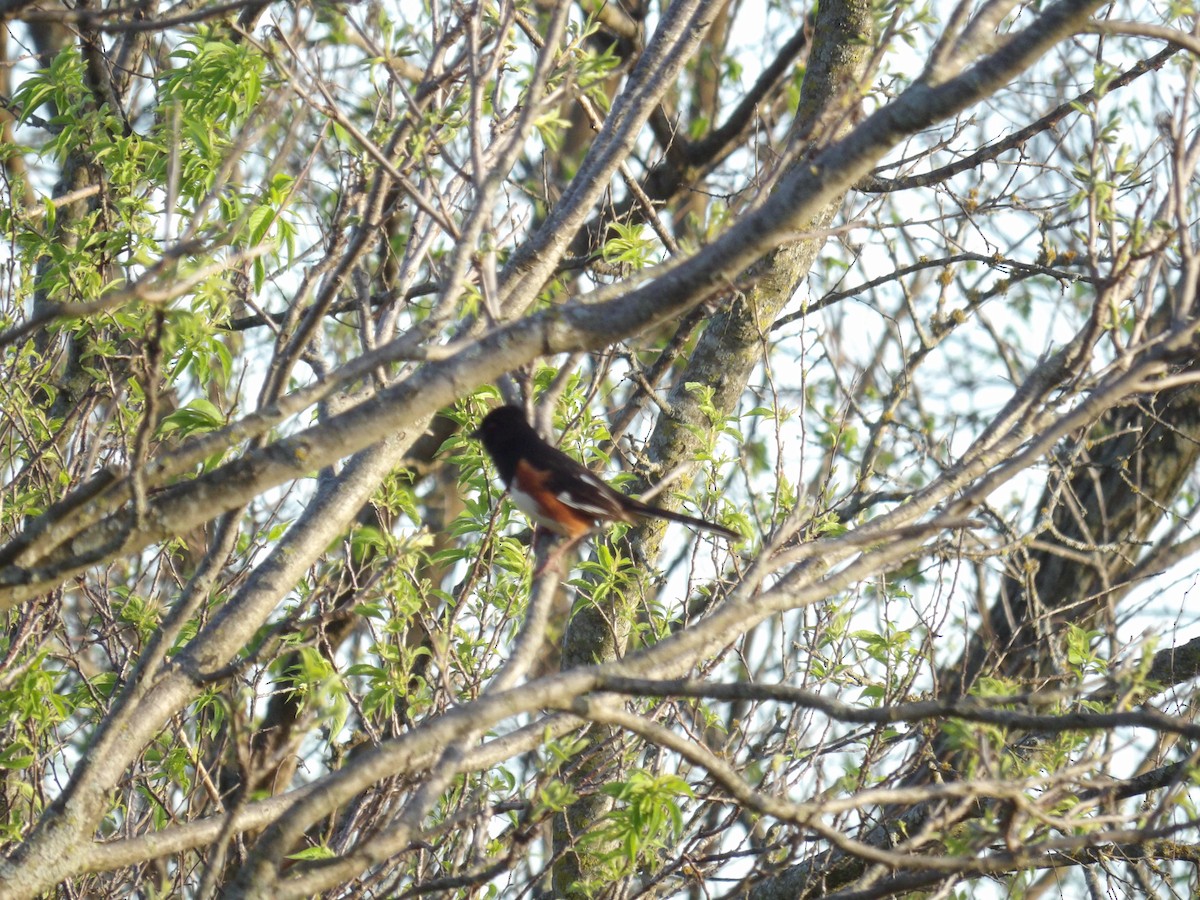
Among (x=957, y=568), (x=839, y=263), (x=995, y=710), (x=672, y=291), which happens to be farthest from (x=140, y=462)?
(x=839, y=263)

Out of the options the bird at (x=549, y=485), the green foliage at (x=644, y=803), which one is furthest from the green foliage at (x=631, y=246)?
the green foliage at (x=644, y=803)

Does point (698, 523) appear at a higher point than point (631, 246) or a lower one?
lower

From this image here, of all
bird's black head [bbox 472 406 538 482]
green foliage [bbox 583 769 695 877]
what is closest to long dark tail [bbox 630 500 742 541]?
bird's black head [bbox 472 406 538 482]

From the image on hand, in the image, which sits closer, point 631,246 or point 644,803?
point 644,803

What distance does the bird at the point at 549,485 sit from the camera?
3891 millimetres

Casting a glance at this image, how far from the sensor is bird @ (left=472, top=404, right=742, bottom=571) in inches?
153

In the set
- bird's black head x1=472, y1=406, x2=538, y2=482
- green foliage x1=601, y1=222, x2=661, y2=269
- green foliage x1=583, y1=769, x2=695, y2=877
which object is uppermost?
green foliage x1=601, y1=222, x2=661, y2=269

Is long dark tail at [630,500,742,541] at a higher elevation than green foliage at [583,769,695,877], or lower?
higher

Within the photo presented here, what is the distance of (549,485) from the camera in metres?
4.07

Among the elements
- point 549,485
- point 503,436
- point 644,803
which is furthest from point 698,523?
point 644,803

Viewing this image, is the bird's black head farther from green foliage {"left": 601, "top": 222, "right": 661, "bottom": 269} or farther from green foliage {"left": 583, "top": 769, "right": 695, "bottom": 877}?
green foliage {"left": 583, "top": 769, "right": 695, "bottom": 877}

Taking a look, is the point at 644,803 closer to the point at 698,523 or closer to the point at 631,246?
the point at 698,523

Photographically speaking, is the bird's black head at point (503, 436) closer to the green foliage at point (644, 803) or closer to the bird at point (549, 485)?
the bird at point (549, 485)

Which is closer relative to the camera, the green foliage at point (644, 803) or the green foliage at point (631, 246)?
the green foliage at point (644, 803)
